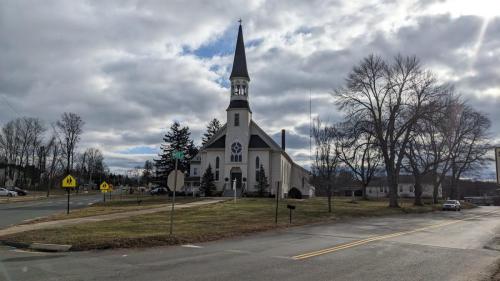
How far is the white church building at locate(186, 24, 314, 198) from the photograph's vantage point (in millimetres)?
55875

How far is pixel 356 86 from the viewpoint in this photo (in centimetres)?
4597

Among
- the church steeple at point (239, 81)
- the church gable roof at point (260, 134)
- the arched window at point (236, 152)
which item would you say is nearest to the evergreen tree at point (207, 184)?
the arched window at point (236, 152)

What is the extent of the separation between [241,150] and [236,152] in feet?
2.30

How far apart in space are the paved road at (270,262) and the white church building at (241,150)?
39.8 meters

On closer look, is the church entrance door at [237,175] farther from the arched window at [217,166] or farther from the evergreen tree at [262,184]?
the evergreen tree at [262,184]

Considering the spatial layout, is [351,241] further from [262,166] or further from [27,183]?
[27,183]

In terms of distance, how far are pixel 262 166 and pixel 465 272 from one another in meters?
45.2

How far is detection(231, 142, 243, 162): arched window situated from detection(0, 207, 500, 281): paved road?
40.2 metres

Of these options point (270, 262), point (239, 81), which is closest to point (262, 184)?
point (239, 81)

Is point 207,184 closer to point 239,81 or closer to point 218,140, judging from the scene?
point 218,140

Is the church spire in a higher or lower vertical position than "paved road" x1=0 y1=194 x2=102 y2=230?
higher

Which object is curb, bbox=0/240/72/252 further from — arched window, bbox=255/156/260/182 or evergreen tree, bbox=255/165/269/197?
arched window, bbox=255/156/260/182

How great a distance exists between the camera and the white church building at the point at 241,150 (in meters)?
55.9

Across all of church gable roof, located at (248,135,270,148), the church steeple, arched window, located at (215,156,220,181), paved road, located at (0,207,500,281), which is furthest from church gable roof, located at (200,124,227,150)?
paved road, located at (0,207,500,281)
